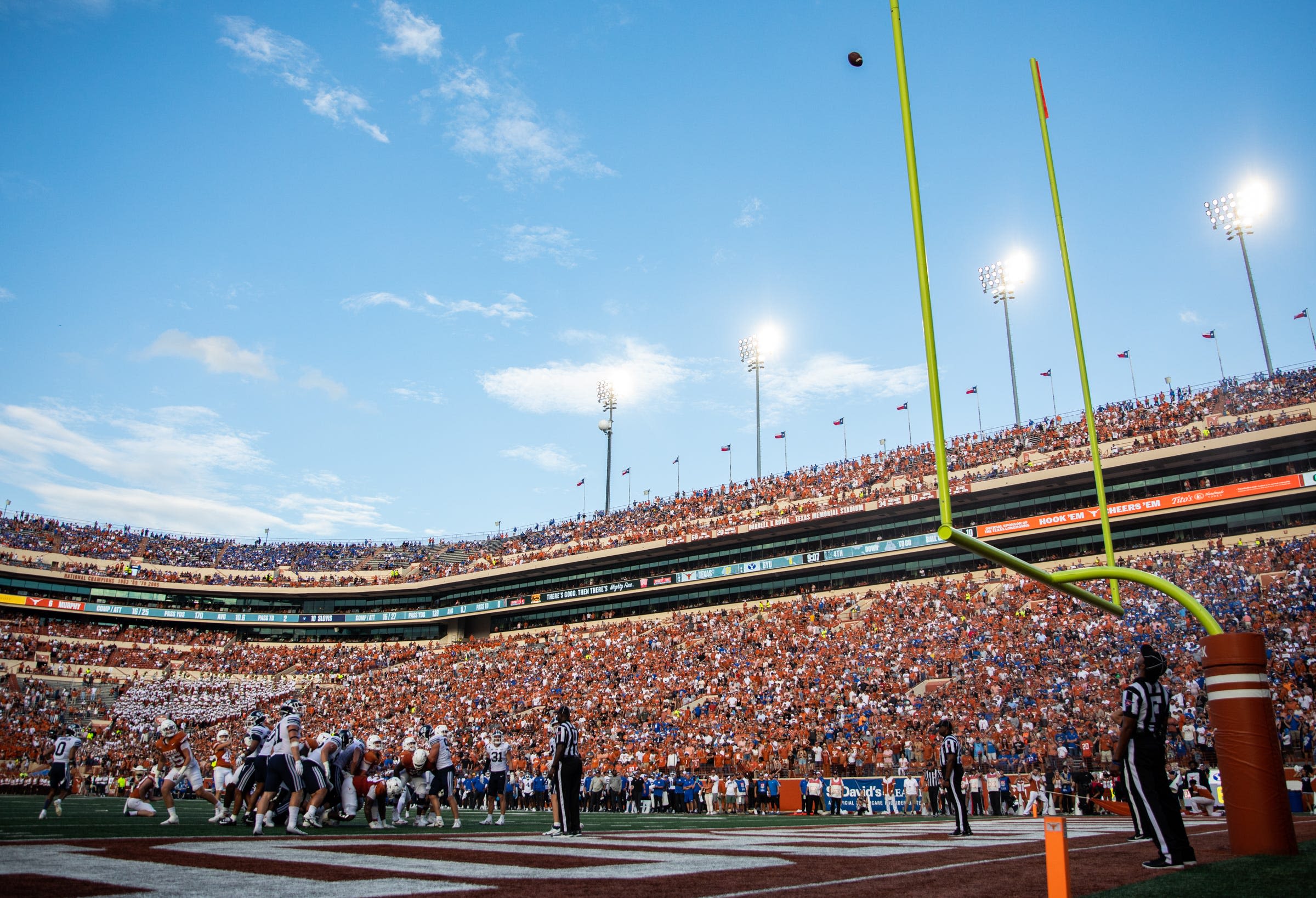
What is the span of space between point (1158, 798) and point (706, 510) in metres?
40.6

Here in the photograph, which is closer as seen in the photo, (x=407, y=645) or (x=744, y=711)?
(x=744, y=711)

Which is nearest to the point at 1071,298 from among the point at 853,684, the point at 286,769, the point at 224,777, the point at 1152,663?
the point at 1152,663

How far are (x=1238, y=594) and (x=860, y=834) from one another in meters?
21.1

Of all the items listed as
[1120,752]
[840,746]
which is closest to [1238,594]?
[840,746]

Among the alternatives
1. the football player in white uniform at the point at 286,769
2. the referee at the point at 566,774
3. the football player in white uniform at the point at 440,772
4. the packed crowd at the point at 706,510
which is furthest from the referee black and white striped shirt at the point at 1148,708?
the packed crowd at the point at 706,510

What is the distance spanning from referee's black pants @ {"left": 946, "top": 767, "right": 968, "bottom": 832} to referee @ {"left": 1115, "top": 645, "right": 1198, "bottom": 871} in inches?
167

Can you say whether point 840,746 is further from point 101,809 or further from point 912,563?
point 101,809

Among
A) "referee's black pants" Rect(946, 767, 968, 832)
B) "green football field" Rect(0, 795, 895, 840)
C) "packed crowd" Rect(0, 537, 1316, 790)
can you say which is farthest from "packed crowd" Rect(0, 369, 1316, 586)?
"referee's black pants" Rect(946, 767, 968, 832)

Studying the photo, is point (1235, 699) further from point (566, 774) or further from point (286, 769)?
point (286, 769)

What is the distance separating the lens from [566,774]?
10.3 metres

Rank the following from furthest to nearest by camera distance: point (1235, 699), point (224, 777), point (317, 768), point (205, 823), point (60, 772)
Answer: point (224, 777), point (60, 772), point (205, 823), point (317, 768), point (1235, 699)

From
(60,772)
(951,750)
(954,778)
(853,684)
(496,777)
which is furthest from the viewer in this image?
(853,684)

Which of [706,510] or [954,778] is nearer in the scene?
[954,778]

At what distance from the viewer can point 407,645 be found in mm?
52094
